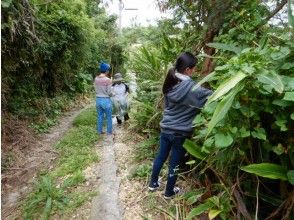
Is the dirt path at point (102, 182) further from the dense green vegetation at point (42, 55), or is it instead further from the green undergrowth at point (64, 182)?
the dense green vegetation at point (42, 55)

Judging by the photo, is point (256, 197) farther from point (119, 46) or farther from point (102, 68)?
point (119, 46)

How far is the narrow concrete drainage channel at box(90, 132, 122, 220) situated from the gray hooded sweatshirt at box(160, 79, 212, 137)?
1.12 meters

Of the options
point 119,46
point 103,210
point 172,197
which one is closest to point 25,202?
point 103,210

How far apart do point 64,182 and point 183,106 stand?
219 centimetres

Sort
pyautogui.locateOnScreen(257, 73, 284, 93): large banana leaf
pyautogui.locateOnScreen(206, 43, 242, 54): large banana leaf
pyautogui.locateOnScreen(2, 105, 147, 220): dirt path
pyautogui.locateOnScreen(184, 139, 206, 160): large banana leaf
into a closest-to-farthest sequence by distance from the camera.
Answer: pyautogui.locateOnScreen(257, 73, 284, 93): large banana leaf, pyautogui.locateOnScreen(206, 43, 242, 54): large banana leaf, pyautogui.locateOnScreen(184, 139, 206, 160): large banana leaf, pyautogui.locateOnScreen(2, 105, 147, 220): dirt path

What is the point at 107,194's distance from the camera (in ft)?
14.5

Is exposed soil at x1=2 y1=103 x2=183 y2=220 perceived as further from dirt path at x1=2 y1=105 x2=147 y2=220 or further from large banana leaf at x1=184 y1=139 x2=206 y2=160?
large banana leaf at x1=184 y1=139 x2=206 y2=160

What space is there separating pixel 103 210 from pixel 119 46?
17211mm

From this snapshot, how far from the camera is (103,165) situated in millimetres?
5445

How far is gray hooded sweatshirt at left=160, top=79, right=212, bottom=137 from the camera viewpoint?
142 inches

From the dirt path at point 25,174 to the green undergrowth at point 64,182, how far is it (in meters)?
0.18

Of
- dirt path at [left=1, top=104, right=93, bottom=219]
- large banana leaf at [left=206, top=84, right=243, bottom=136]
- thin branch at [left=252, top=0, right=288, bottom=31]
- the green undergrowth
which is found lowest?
dirt path at [left=1, top=104, right=93, bottom=219]

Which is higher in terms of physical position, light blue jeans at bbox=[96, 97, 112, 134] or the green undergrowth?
light blue jeans at bbox=[96, 97, 112, 134]

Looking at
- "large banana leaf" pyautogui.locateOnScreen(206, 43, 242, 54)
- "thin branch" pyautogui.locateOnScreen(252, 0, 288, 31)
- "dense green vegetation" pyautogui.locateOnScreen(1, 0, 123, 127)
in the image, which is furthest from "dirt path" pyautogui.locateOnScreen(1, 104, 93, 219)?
"thin branch" pyautogui.locateOnScreen(252, 0, 288, 31)
